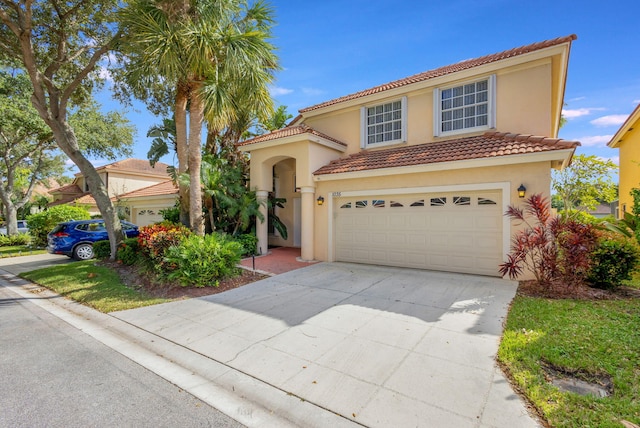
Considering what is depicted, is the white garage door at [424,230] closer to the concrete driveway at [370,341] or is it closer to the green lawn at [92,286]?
the concrete driveway at [370,341]

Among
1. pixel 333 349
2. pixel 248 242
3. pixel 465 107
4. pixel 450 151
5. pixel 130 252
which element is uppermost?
pixel 465 107

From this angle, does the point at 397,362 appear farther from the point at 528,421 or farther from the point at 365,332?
the point at 528,421

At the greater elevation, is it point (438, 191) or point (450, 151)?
point (450, 151)

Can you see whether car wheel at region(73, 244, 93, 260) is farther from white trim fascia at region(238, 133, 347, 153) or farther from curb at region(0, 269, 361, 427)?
curb at region(0, 269, 361, 427)

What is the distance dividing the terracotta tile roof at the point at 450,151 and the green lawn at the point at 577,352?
3.95 metres

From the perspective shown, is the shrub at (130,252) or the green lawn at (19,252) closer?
the shrub at (130,252)

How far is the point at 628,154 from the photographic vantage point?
14.2 meters

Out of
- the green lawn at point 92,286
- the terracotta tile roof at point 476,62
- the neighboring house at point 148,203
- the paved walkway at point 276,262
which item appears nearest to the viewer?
the green lawn at point 92,286

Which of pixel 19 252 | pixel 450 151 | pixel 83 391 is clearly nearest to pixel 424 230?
pixel 450 151

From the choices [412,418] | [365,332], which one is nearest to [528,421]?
[412,418]

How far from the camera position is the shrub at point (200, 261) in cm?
784

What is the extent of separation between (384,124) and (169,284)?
965 cm

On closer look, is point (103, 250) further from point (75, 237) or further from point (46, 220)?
point (46, 220)

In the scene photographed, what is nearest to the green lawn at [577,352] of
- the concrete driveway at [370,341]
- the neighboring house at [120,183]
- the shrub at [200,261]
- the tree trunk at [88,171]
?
the concrete driveway at [370,341]
